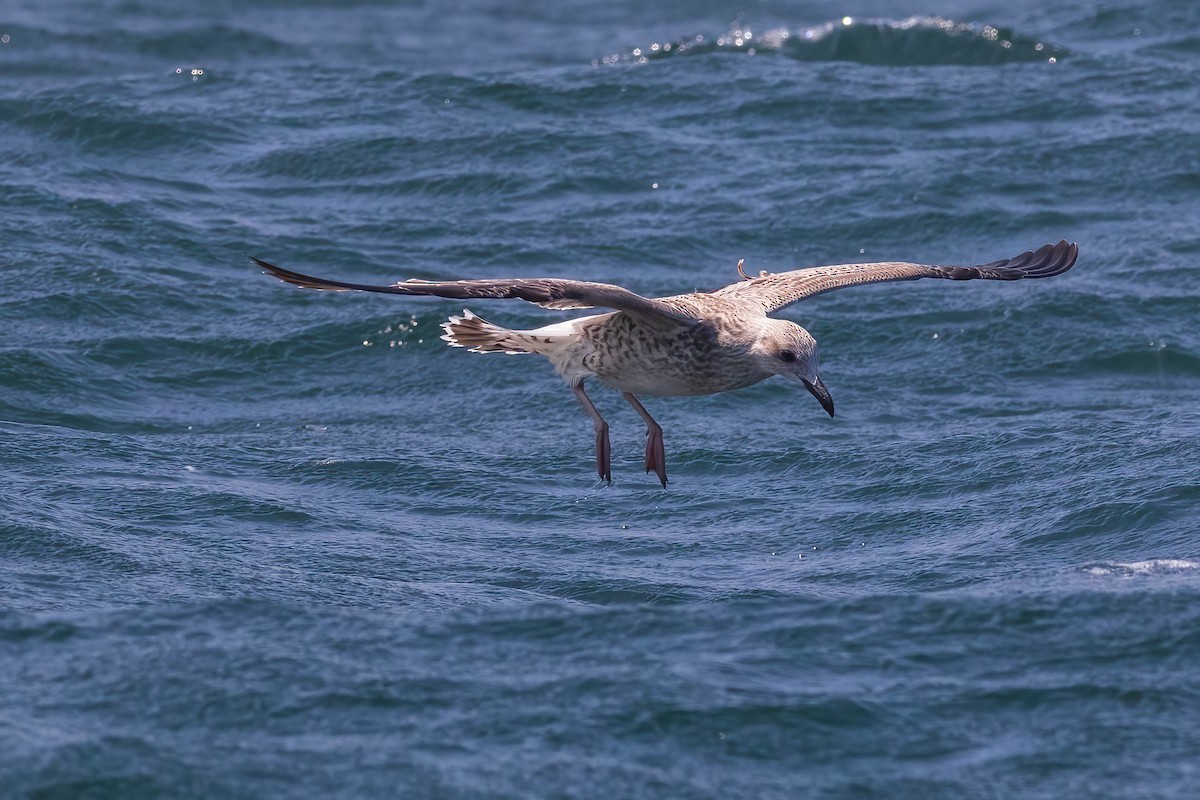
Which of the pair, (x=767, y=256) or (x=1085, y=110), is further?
(x=1085, y=110)

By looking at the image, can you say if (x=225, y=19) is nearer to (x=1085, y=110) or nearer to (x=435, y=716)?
(x=1085, y=110)

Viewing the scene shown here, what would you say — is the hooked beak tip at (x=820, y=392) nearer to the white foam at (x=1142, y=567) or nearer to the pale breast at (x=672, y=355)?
the pale breast at (x=672, y=355)

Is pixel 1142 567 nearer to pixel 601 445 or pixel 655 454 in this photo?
pixel 655 454

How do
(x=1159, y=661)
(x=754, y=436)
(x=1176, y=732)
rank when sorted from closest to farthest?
(x=1176, y=732), (x=1159, y=661), (x=754, y=436)

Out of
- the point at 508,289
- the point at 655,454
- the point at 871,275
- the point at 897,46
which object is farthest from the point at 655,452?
the point at 897,46

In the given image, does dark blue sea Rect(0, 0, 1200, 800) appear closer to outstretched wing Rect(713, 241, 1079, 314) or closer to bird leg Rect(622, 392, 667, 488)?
bird leg Rect(622, 392, 667, 488)

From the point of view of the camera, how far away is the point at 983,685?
23.3ft

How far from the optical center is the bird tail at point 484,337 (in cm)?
953

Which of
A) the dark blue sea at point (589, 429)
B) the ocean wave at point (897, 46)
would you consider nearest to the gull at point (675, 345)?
the dark blue sea at point (589, 429)

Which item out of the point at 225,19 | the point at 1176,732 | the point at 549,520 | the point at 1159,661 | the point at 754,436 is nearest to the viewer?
the point at 1176,732

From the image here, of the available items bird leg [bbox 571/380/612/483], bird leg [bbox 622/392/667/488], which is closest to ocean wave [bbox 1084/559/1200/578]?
bird leg [bbox 622/392/667/488]

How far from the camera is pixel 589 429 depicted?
39.3 feet

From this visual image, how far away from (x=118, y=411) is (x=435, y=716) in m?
5.73

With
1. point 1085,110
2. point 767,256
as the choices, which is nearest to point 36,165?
point 767,256
